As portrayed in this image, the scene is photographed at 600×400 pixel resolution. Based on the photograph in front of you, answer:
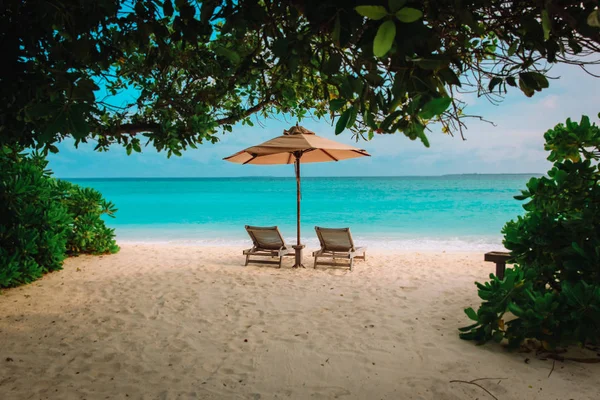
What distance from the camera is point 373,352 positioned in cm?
356

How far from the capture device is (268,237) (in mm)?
Answer: 7742

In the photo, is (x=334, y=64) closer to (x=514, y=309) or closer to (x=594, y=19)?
(x=594, y=19)

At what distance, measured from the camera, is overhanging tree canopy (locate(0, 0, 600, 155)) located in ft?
3.88

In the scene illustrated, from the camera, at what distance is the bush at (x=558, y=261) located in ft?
10.6

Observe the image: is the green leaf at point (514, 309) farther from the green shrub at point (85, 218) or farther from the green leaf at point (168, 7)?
the green shrub at point (85, 218)

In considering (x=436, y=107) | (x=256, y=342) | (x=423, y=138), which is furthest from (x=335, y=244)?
(x=436, y=107)

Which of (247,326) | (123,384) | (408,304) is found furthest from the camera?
(408,304)

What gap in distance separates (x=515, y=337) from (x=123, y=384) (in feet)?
10.5

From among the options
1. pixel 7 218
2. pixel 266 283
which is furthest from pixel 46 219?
pixel 266 283

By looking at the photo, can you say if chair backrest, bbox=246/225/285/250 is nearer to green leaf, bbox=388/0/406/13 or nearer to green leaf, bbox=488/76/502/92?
green leaf, bbox=488/76/502/92

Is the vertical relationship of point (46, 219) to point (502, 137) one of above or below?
below

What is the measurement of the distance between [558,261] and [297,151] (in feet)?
16.5

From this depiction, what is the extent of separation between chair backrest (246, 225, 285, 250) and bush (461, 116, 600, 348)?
14.1ft

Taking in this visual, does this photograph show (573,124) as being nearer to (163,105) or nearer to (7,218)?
(163,105)
